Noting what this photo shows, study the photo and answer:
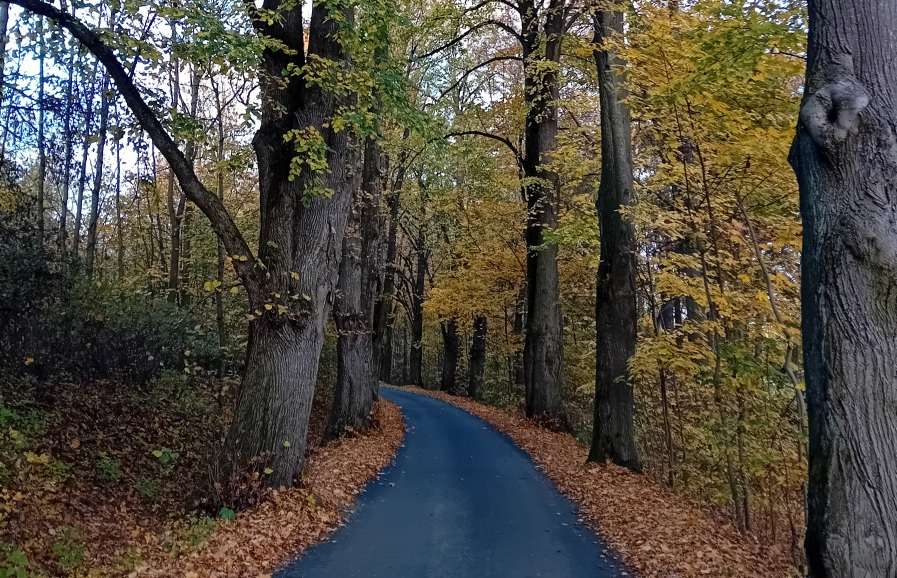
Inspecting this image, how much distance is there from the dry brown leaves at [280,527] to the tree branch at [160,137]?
2734 millimetres

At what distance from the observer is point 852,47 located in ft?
12.6

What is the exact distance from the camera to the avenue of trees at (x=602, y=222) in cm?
366

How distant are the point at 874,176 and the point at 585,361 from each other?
46.2 ft

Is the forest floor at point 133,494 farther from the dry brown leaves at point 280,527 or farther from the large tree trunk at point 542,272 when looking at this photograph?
the large tree trunk at point 542,272

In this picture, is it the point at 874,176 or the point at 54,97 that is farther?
the point at 54,97

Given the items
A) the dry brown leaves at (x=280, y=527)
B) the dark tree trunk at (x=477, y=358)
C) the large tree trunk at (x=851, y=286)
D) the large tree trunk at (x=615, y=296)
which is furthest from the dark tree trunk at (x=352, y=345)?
the dark tree trunk at (x=477, y=358)

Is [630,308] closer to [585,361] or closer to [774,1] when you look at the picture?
[774,1]

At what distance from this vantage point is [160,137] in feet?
22.5

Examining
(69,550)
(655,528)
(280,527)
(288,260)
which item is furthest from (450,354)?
(69,550)

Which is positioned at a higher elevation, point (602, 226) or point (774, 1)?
point (774, 1)

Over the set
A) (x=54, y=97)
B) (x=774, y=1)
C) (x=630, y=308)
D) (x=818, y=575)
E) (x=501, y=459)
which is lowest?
(x=501, y=459)

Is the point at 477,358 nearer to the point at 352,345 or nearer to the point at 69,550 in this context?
the point at 352,345

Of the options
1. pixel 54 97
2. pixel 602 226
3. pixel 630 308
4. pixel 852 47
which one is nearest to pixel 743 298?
pixel 630 308

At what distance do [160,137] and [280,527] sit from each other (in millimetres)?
4755
